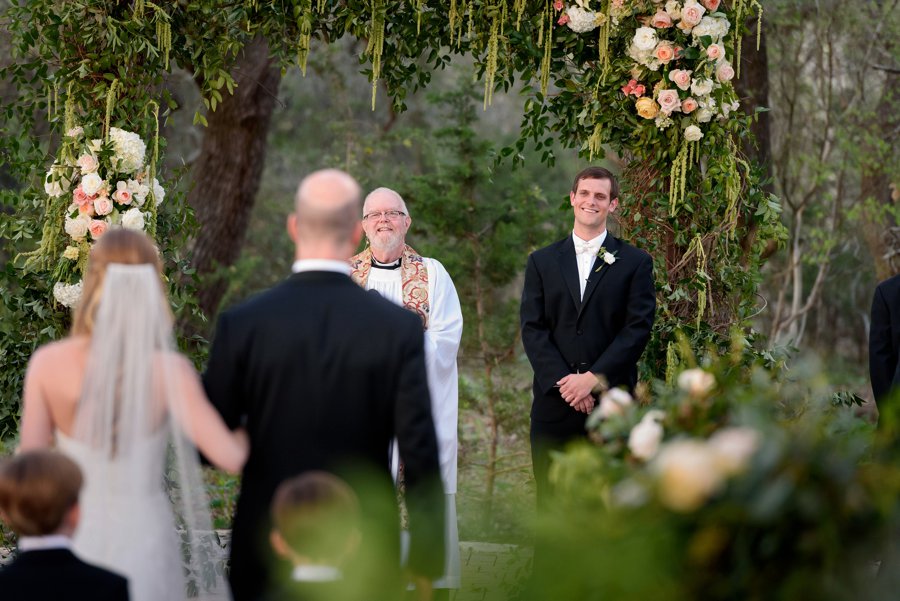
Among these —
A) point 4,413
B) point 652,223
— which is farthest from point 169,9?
point 652,223

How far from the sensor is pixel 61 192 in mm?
5691

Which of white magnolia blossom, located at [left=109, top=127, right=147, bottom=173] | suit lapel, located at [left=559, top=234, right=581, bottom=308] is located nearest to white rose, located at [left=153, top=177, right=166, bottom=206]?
white magnolia blossom, located at [left=109, top=127, right=147, bottom=173]

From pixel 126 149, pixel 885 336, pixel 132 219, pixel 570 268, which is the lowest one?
pixel 885 336

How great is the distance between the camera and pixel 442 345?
5.67m

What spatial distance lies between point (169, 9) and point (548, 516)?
4.30 meters

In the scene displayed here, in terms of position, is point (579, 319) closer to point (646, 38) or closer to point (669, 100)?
point (669, 100)

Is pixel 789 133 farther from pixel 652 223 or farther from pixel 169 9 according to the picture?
pixel 169 9

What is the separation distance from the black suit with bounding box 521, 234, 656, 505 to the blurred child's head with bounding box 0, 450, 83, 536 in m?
2.76

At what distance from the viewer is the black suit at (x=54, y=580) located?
2803mm

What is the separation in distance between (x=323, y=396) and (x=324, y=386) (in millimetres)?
27

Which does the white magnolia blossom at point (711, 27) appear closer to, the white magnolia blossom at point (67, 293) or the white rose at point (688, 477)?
the white magnolia blossom at point (67, 293)

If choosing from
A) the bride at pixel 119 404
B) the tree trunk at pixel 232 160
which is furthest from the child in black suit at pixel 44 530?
the tree trunk at pixel 232 160

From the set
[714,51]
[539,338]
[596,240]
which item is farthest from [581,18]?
[539,338]

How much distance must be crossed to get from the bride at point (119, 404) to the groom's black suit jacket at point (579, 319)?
7.52 feet
